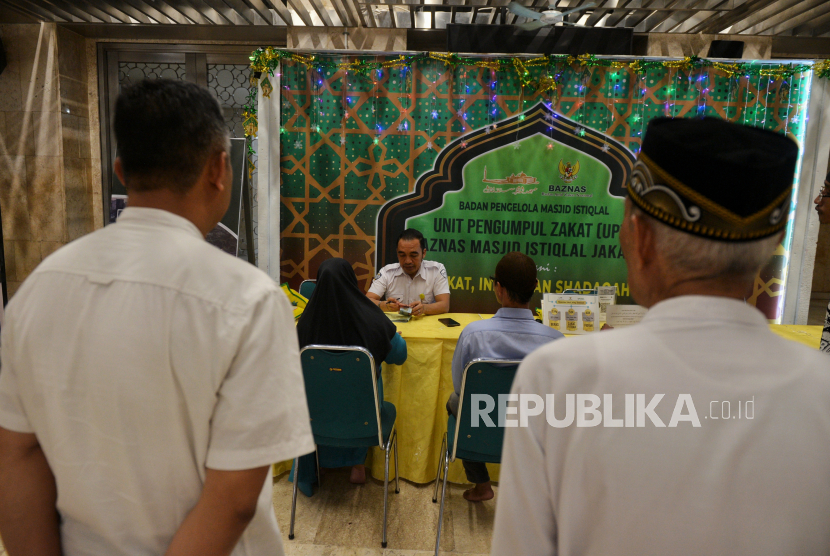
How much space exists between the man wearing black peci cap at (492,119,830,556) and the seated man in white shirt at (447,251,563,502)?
1565 mm

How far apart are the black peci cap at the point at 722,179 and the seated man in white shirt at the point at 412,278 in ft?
9.95

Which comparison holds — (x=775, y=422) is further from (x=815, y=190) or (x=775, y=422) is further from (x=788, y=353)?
(x=815, y=190)

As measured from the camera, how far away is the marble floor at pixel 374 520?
7.71ft

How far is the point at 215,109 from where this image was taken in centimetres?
86

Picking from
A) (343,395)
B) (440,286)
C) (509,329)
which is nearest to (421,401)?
(343,395)

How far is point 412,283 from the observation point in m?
3.92

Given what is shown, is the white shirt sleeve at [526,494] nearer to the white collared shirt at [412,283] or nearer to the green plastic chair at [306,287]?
the white collared shirt at [412,283]

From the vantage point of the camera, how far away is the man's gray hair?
0.63m

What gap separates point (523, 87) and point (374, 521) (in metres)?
3.49

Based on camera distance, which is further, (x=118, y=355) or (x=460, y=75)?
(x=460, y=75)

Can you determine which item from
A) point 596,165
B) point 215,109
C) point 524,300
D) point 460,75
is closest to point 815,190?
point 596,165

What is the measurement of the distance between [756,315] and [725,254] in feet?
0.34

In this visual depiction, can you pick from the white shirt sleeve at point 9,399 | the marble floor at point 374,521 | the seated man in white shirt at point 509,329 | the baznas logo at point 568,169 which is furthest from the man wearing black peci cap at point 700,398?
the baznas logo at point 568,169

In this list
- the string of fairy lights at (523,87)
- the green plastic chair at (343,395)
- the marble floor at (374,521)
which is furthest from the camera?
the string of fairy lights at (523,87)
